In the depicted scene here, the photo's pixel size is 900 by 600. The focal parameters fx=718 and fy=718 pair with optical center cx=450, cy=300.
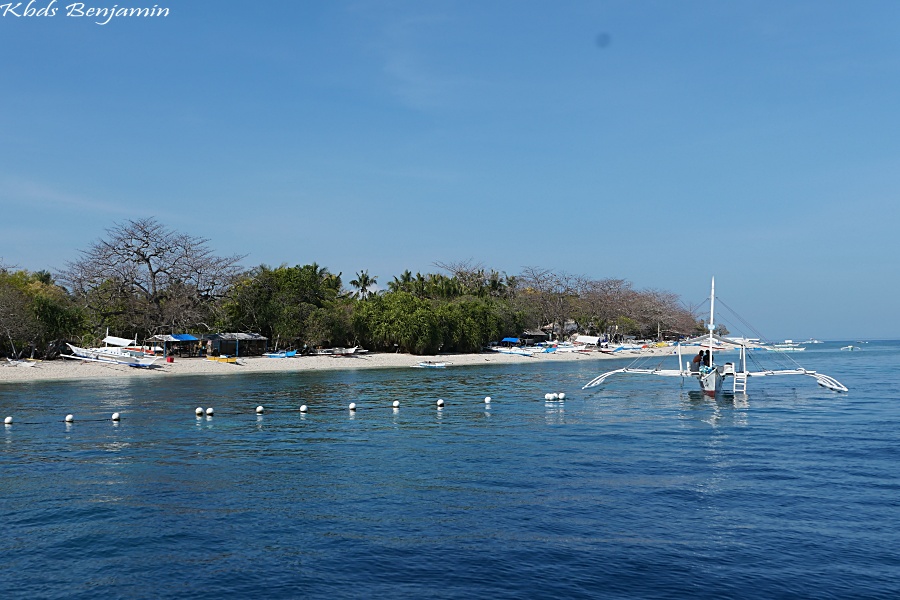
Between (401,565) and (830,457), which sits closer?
(401,565)

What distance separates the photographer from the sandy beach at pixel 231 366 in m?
60.5

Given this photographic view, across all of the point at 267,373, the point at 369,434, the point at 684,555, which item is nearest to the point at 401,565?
the point at 684,555

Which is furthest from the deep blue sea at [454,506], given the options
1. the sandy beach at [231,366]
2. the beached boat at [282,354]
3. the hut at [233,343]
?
the beached boat at [282,354]

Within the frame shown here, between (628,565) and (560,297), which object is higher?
(560,297)

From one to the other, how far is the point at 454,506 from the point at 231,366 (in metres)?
58.4

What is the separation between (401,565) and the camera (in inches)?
510

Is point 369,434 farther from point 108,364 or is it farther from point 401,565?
point 108,364

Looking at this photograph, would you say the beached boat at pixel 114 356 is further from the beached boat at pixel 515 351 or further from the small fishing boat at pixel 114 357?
the beached boat at pixel 515 351

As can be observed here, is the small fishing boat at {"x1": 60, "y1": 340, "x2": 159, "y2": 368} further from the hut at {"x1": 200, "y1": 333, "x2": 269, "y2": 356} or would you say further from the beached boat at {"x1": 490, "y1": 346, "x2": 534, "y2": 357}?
the beached boat at {"x1": 490, "y1": 346, "x2": 534, "y2": 357}

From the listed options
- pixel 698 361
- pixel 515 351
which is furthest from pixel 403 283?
pixel 698 361

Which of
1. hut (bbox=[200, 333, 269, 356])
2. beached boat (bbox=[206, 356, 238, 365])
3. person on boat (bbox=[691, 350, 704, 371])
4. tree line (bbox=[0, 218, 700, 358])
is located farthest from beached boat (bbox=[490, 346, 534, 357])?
person on boat (bbox=[691, 350, 704, 371])

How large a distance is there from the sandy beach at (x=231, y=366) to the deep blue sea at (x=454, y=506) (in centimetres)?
2937

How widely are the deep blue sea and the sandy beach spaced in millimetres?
29370

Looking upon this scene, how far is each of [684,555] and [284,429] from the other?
68.8 ft
